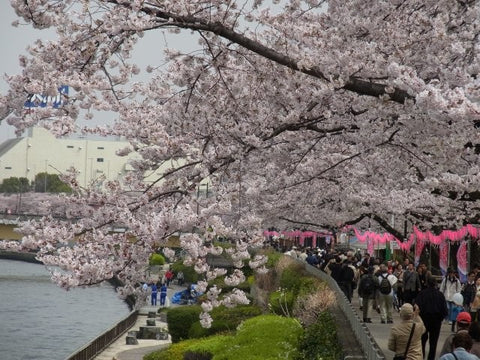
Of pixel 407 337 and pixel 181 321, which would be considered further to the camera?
pixel 181 321

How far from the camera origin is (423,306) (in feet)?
49.8

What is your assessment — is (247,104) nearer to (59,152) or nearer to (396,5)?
(396,5)

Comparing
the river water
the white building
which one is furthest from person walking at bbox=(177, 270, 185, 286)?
the white building

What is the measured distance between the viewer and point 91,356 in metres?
37.8

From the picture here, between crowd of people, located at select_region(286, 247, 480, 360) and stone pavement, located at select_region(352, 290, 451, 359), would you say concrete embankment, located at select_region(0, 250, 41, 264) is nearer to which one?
crowd of people, located at select_region(286, 247, 480, 360)

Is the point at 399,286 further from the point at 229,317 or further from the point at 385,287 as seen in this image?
the point at 229,317

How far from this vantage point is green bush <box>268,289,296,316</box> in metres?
23.0

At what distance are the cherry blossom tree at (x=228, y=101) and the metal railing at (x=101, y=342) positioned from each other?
2238cm

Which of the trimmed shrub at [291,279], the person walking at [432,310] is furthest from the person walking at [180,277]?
the person walking at [432,310]

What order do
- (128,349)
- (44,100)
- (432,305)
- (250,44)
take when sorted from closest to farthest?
(44,100) → (250,44) → (432,305) → (128,349)

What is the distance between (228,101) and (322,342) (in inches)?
172

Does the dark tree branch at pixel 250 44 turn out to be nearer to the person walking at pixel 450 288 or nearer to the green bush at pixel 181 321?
the person walking at pixel 450 288

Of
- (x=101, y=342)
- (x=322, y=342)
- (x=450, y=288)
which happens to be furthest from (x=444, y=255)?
(x=101, y=342)

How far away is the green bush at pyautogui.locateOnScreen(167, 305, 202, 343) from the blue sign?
77.0 feet
